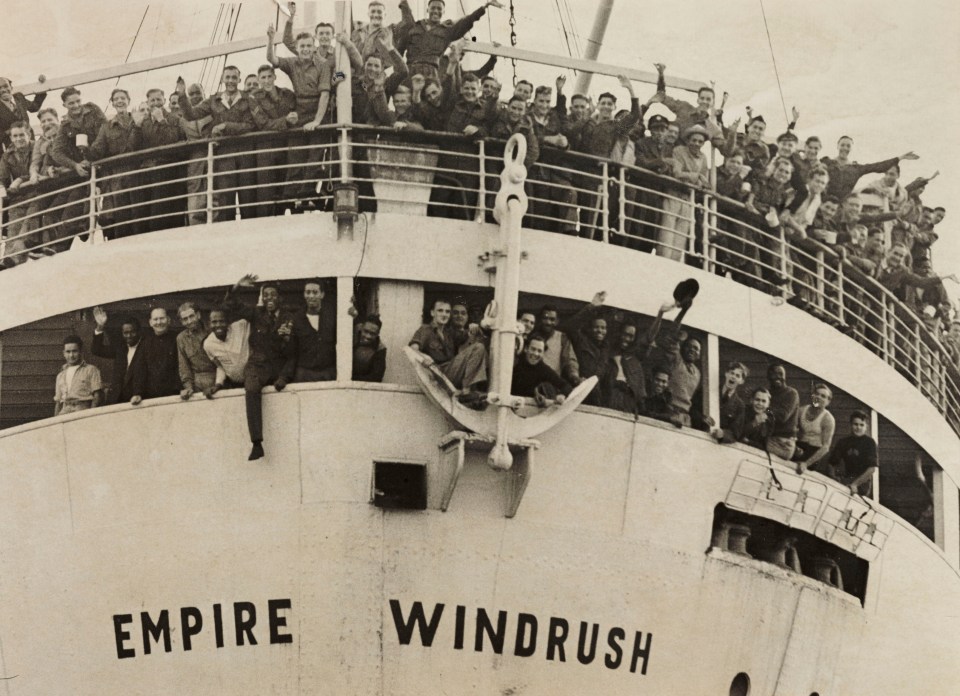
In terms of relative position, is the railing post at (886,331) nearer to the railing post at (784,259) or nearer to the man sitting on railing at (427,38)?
the railing post at (784,259)

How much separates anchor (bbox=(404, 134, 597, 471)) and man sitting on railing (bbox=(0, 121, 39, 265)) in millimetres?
3403

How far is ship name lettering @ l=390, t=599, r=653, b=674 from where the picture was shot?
1119 centimetres

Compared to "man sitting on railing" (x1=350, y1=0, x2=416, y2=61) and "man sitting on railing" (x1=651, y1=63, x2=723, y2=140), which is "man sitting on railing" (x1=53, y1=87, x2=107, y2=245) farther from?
"man sitting on railing" (x1=651, y1=63, x2=723, y2=140)

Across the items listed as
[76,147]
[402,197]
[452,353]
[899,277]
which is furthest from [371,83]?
[899,277]

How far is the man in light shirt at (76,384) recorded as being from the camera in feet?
38.4

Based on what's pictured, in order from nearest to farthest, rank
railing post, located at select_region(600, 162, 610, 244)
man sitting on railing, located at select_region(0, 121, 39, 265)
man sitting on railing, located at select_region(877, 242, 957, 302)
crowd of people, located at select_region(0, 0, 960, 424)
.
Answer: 1. crowd of people, located at select_region(0, 0, 960, 424)
2. railing post, located at select_region(600, 162, 610, 244)
3. man sitting on railing, located at select_region(0, 121, 39, 265)
4. man sitting on railing, located at select_region(877, 242, 957, 302)

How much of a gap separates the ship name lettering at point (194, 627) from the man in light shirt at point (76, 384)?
1472mm

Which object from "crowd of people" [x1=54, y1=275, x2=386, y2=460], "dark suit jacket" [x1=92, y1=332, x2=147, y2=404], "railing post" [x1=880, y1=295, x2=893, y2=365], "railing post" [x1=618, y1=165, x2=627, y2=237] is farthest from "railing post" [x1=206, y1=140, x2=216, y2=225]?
"railing post" [x1=880, y1=295, x2=893, y2=365]

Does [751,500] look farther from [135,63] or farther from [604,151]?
[135,63]

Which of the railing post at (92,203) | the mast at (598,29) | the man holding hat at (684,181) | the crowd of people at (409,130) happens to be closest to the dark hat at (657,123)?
the crowd of people at (409,130)

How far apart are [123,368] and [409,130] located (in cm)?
254

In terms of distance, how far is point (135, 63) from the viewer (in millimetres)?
12930

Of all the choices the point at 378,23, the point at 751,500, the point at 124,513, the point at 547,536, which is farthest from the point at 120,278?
the point at 751,500

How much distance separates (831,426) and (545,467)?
101 inches
